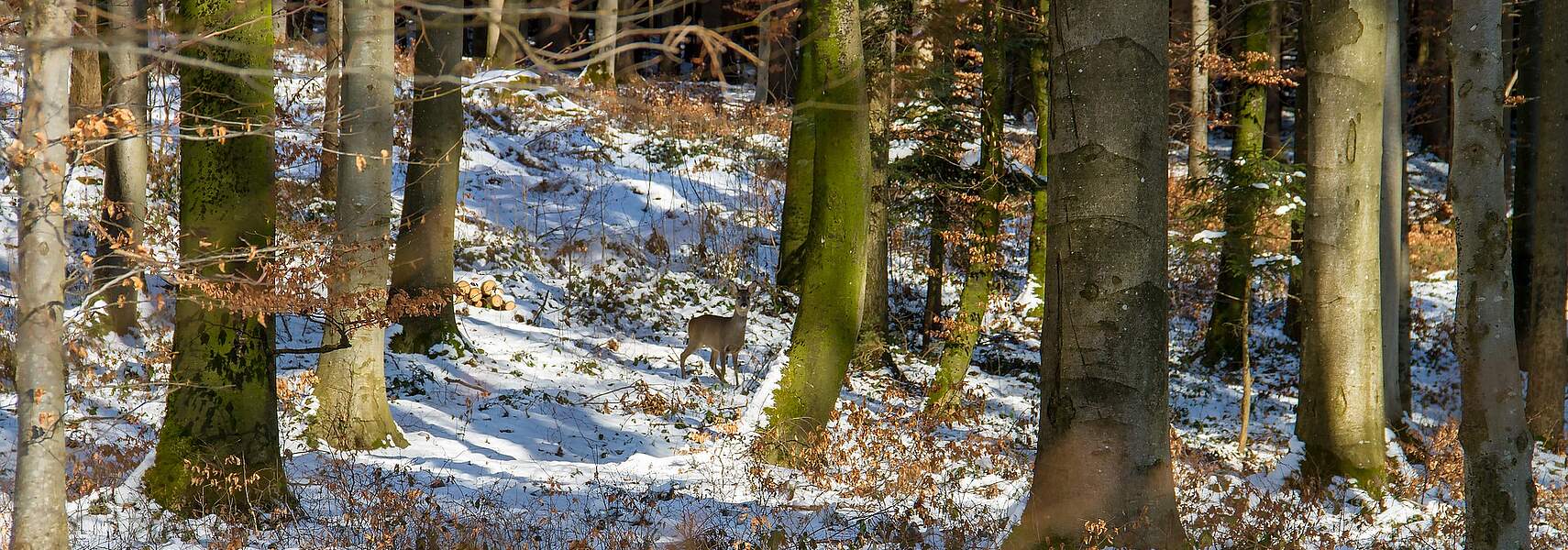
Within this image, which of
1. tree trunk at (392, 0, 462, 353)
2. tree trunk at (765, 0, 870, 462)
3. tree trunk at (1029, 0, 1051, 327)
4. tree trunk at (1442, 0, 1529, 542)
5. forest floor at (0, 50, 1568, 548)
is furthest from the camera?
tree trunk at (1029, 0, 1051, 327)

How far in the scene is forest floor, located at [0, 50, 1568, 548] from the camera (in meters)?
6.21

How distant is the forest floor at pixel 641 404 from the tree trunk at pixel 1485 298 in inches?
43.6

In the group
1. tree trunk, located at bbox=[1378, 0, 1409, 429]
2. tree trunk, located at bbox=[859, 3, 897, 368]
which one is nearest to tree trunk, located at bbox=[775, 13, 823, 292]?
tree trunk, located at bbox=[859, 3, 897, 368]

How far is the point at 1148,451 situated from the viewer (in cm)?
462

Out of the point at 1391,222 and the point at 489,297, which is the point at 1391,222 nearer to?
the point at 1391,222

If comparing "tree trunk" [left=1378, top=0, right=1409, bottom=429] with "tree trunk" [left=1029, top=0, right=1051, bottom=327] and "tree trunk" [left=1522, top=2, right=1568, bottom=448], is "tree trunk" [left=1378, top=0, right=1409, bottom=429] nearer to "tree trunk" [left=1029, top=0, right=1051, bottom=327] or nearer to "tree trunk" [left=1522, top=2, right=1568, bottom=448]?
"tree trunk" [left=1522, top=2, right=1568, bottom=448]

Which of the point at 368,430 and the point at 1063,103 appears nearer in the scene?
the point at 1063,103

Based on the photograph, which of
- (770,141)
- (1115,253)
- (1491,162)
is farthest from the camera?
(770,141)

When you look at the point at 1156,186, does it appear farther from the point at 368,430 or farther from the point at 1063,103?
the point at 368,430

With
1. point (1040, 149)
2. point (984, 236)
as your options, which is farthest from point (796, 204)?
point (1040, 149)

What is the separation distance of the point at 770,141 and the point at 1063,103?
669 inches

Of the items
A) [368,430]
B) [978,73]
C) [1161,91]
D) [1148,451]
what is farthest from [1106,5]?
[978,73]

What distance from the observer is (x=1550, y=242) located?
1208 centimetres

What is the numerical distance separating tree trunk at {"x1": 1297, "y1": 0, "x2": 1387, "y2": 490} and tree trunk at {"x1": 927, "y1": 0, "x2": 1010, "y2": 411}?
11.9ft
